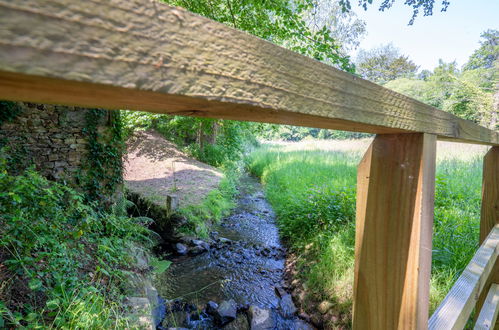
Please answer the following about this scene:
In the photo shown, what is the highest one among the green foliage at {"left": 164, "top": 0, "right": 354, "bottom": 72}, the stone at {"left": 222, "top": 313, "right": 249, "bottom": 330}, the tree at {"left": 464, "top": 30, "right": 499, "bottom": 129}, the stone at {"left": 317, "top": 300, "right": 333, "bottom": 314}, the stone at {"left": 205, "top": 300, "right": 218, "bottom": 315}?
the tree at {"left": 464, "top": 30, "right": 499, "bottom": 129}

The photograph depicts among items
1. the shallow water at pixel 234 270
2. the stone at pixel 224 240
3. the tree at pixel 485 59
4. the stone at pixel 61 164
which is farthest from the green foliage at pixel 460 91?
the stone at pixel 61 164

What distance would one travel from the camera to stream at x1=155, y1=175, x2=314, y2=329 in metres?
3.38

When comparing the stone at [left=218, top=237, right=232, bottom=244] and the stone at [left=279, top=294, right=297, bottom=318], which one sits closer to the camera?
the stone at [left=279, top=294, right=297, bottom=318]

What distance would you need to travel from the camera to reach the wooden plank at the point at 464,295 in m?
1.08

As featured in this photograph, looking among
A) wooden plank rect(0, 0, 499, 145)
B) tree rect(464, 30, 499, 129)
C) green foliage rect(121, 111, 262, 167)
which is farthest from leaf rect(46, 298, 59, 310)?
tree rect(464, 30, 499, 129)

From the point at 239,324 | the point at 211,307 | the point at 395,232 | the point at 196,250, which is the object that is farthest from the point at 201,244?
the point at 395,232

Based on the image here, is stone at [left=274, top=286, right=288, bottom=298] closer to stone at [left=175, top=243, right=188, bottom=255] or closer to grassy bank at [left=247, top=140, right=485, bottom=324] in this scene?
grassy bank at [left=247, top=140, right=485, bottom=324]

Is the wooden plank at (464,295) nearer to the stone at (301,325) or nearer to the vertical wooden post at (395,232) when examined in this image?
the vertical wooden post at (395,232)

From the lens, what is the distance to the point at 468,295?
4.28 ft

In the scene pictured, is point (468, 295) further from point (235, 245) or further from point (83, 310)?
point (235, 245)

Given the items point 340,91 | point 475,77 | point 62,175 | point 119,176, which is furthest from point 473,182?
point 475,77

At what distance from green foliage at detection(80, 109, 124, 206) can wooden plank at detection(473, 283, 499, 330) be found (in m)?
5.07

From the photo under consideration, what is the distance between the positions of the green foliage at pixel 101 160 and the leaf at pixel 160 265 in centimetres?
144

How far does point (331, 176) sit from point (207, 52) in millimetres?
7959
